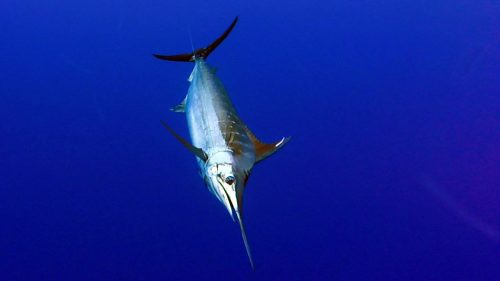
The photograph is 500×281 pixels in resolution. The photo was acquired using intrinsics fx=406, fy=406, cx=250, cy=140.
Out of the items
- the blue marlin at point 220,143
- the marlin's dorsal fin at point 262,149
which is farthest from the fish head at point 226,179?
the marlin's dorsal fin at point 262,149

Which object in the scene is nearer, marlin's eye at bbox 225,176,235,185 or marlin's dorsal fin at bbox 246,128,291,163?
marlin's eye at bbox 225,176,235,185

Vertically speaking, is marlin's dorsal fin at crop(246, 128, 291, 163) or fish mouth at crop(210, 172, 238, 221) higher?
marlin's dorsal fin at crop(246, 128, 291, 163)

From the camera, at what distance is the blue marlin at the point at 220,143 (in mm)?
2082

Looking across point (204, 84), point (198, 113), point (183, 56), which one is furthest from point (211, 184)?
point (183, 56)

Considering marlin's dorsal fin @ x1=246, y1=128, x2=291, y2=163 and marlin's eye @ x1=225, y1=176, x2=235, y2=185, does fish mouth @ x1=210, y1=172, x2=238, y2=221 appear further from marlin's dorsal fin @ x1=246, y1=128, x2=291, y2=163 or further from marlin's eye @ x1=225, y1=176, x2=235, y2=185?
marlin's dorsal fin @ x1=246, y1=128, x2=291, y2=163

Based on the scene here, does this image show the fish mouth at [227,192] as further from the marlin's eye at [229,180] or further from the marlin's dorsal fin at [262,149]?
the marlin's dorsal fin at [262,149]

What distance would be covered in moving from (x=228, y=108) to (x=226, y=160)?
0.52m

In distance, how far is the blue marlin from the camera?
208 cm

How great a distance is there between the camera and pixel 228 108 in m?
2.59

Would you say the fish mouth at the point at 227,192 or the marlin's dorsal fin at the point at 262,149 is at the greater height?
the marlin's dorsal fin at the point at 262,149

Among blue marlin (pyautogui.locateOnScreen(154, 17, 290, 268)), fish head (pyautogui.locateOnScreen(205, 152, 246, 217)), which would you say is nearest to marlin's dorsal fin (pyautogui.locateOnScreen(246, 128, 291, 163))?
blue marlin (pyautogui.locateOnScreen(154, 17, 290, 268))

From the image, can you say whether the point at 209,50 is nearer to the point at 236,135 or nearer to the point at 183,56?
the point at 183,56

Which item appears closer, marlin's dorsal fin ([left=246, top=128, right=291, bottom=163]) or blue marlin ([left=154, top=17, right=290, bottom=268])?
blue marlin ([left=154, top=17, right=290, bottom=268])

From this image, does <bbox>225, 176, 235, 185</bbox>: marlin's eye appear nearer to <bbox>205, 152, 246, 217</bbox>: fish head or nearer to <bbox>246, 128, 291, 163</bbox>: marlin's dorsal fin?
<bbox>205, 152, 246, 217</bbox>: fish head
